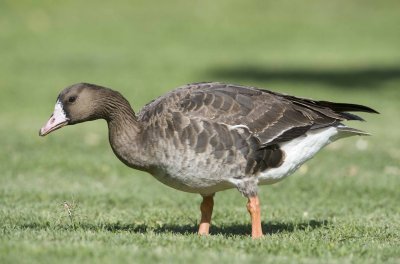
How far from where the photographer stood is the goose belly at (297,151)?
804 centimetres

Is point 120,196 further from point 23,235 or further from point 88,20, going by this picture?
point 88,20

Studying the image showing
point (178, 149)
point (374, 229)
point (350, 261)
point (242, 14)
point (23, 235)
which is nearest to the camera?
point (350, 261)

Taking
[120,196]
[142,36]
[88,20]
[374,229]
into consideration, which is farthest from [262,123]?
[88,20]

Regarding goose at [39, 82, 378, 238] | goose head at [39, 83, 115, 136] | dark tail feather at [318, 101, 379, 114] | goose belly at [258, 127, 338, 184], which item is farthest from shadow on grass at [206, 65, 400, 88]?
goose head at [39, 83, 115, 136]

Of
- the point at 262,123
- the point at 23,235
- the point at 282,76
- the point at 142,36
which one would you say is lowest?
the point at 23,235

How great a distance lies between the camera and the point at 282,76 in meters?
25.7

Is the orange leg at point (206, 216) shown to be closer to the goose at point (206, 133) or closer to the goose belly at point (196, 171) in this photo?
the goose at point (206, 133)

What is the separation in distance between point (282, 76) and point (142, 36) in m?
8.17

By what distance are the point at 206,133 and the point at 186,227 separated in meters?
1.76

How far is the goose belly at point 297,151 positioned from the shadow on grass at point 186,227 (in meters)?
0.76

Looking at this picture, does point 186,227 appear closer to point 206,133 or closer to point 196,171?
point 196,171

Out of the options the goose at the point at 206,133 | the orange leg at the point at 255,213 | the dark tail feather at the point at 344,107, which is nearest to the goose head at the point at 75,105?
the goose at the point at 206,133

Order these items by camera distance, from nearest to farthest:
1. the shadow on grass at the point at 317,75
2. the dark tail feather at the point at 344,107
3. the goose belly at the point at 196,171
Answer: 1. the goose belly at the point at 196,171
2. the dark tail feather at the point at 344,107
3. the shadow on grass at the point at 317,75

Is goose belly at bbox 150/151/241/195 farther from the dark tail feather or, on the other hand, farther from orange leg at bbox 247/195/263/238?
the dark tail feather
